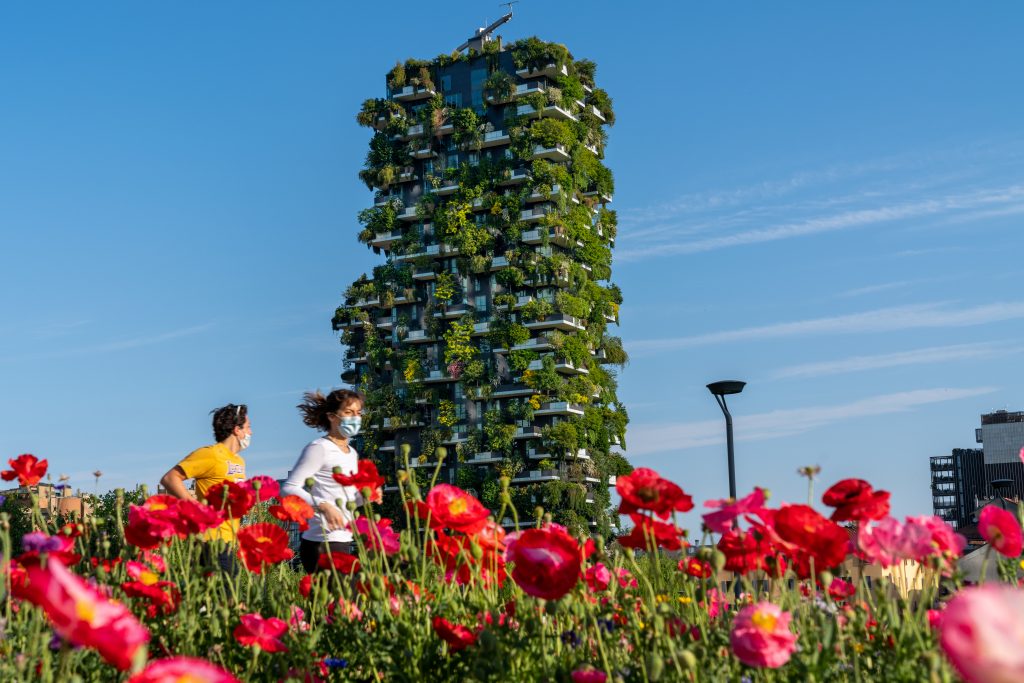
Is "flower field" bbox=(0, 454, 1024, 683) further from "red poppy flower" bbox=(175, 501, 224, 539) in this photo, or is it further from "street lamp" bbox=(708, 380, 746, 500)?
"street lamp" bbox=(708, 380, 746, 500)

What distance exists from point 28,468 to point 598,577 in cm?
353

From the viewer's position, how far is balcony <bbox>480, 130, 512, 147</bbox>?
5012cm

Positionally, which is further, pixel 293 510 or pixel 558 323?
pixel 558 323

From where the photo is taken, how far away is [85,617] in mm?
1297

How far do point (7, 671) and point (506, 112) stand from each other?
1923 inches

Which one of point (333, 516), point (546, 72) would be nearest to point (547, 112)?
point (546, 72)

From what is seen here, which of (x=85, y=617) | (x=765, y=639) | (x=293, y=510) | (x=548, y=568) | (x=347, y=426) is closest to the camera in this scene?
(x=85, y=617)

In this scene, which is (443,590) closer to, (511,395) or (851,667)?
(851,667)

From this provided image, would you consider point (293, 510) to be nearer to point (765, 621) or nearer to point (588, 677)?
point (588, 677)

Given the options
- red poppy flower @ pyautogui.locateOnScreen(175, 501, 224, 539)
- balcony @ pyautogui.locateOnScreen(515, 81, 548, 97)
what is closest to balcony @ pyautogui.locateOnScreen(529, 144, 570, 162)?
balcony @ pyautogui.locateOnScreen(515, 81, 548, 97)

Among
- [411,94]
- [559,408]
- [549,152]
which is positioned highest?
[411,94]

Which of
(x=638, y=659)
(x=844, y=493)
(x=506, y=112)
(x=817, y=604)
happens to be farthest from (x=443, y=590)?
(x=506, y=112)

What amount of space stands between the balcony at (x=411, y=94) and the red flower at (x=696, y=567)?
51.1m

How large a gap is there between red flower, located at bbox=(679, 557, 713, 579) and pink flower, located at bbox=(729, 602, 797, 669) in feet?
2.82
